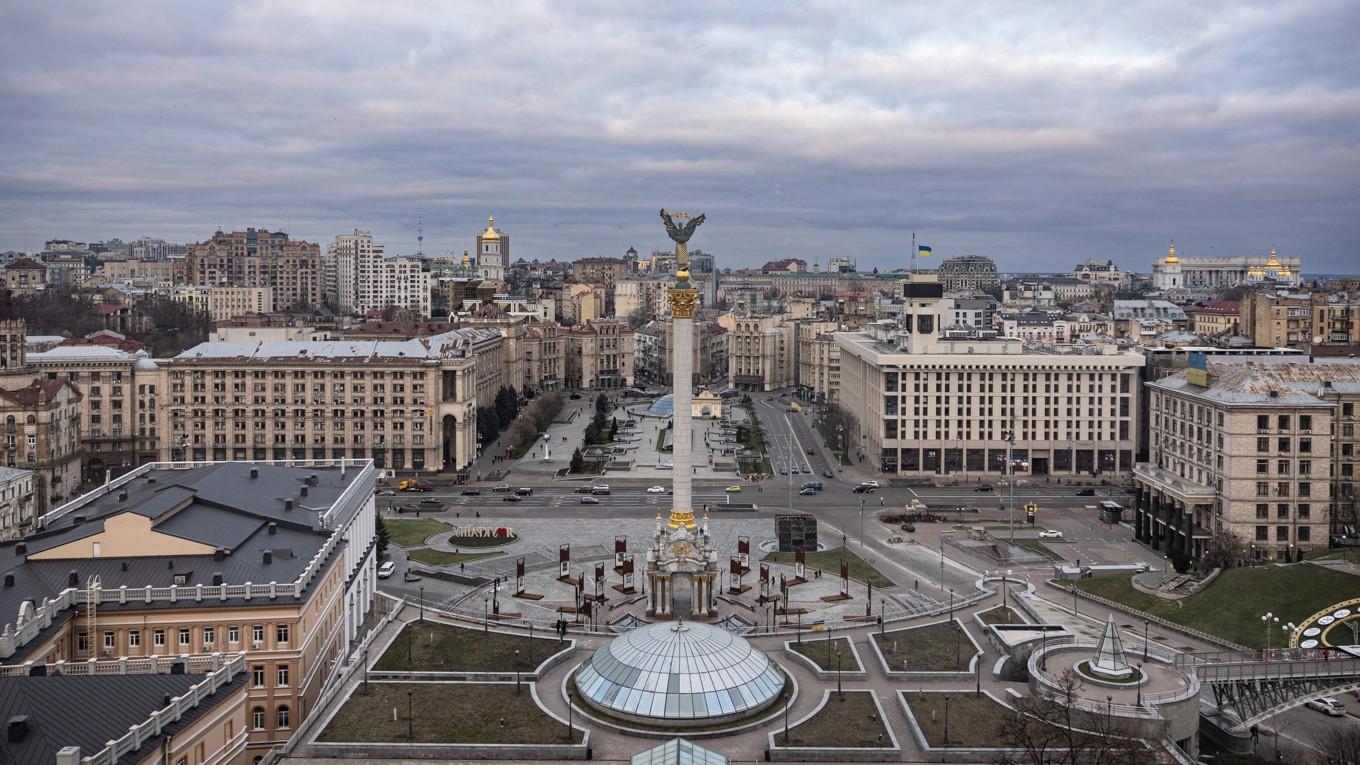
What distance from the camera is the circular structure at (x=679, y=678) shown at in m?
55.3

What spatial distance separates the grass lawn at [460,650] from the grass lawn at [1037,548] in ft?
152

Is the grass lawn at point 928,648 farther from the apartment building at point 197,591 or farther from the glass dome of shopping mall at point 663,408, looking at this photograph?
the glass dome of shopping mall at point 663,408

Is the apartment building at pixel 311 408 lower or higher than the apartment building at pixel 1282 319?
lower

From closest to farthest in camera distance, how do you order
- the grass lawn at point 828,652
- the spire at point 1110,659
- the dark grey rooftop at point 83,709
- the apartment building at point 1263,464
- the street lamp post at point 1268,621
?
the dark grey rooftop at point 83,709 → the spire at point 1110,659 → the grass lawn at point 828,652 → the street lamp post at point 1268,621 → the apartment building at point 1263,464

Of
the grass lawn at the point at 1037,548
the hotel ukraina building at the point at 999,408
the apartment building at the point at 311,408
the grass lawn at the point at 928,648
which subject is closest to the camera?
the grass lawn at the point at 928,648

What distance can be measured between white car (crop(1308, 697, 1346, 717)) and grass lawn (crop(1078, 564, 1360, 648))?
567cm

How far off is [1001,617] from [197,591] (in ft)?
150

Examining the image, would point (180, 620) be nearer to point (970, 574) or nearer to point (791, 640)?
point (791, 640)

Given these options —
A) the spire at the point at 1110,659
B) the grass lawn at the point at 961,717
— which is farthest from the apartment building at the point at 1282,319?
the grass lawn at the point at 961,717

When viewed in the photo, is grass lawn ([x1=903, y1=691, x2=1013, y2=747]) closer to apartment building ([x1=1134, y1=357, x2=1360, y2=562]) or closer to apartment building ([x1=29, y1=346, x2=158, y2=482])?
apartment building ([x1=1134, y1=357, x2=1360, y2=562])

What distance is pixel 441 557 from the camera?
94.8 meters

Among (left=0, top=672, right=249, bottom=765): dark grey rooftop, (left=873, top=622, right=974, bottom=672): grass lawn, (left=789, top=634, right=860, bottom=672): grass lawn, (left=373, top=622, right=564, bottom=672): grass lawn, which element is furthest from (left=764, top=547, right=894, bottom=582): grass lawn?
(left=0, top=672, right=249, bottom=765): dark grey rooftop

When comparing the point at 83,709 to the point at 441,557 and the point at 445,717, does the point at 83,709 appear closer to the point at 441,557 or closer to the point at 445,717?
the point at 445,717

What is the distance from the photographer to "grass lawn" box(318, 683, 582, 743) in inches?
2089
